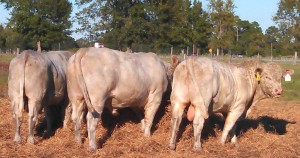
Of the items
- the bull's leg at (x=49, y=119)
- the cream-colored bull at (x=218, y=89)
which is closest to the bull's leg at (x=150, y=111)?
the cream-colored bull at (x=218, y=89)

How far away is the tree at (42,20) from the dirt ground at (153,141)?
28905 millimetres

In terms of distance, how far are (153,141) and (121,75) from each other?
1448 millimetres

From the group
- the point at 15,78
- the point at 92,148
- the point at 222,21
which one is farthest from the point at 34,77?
the point at 222,21

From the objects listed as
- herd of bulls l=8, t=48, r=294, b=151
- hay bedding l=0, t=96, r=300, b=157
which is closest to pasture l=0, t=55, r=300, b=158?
hay bedding l=0, t=96, r=300, b=157

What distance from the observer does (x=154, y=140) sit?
887 centimetres

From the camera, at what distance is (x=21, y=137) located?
29.0 ft

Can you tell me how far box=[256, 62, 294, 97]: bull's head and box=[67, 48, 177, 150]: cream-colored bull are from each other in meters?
2.21

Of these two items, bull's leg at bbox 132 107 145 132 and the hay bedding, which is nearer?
the hay bedding

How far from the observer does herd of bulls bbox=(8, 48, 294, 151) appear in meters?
8.12

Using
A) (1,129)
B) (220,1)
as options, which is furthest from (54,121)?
(220,1)

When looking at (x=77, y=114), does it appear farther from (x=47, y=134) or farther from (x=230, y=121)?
(x=230, y=121)

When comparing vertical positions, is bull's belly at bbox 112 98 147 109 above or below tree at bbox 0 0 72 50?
below

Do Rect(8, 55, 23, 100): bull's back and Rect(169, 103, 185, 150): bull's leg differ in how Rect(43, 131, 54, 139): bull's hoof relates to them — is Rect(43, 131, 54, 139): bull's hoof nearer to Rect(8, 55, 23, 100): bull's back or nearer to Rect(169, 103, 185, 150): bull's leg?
Rect(8, 55, 23, 100): bull's back

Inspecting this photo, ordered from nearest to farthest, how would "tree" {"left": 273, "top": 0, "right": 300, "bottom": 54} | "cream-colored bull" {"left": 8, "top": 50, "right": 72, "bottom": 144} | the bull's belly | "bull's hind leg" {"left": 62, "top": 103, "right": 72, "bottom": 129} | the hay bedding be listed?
the hay bedding < "cream-colored bull" {"left": 8, "top": 50, "right": 72, "bottom": 144} < the bull's belly < "bull's hind leg" {"left": 62, "top": 103, "right": 72, "bottom": 129} < "tree" {"left": 273, "top": 0, "right": 300, "bottom": 54}
